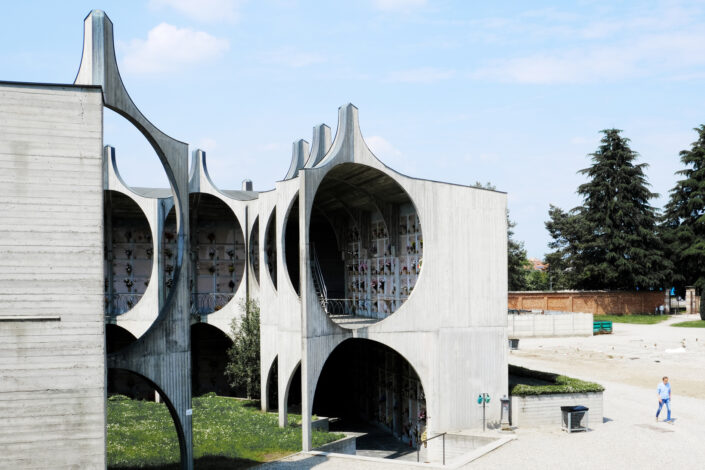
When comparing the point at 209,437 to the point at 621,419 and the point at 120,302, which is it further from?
the point at 120,302

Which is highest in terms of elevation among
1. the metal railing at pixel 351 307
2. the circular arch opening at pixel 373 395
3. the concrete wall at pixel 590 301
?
the metal railing at pixel 351 307

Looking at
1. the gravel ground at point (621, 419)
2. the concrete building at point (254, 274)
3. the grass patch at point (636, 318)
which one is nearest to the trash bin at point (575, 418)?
the gravel ground at point (621, 419)

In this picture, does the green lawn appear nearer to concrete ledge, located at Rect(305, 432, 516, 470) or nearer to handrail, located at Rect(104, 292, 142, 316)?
concrete ledge, located at Rect(305, 432, 516, 470)

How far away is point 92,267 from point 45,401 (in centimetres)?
234

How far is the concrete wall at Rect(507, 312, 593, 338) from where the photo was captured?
4391 centimetres

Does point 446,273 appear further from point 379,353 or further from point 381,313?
point 379,353

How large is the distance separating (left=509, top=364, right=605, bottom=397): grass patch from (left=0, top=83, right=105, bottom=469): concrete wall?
42.5 ft

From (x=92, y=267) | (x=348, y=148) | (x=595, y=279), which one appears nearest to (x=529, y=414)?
(x=348, y=148)

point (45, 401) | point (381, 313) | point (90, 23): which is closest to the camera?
point (45, 401)

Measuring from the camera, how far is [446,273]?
67.1ft

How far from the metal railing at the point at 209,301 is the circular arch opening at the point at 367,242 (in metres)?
4.72

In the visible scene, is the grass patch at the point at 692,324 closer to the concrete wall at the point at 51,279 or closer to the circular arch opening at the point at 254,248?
the circular arch opening at the point at 254,248

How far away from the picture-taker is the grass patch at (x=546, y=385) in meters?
20.6

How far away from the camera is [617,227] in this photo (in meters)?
55.8
